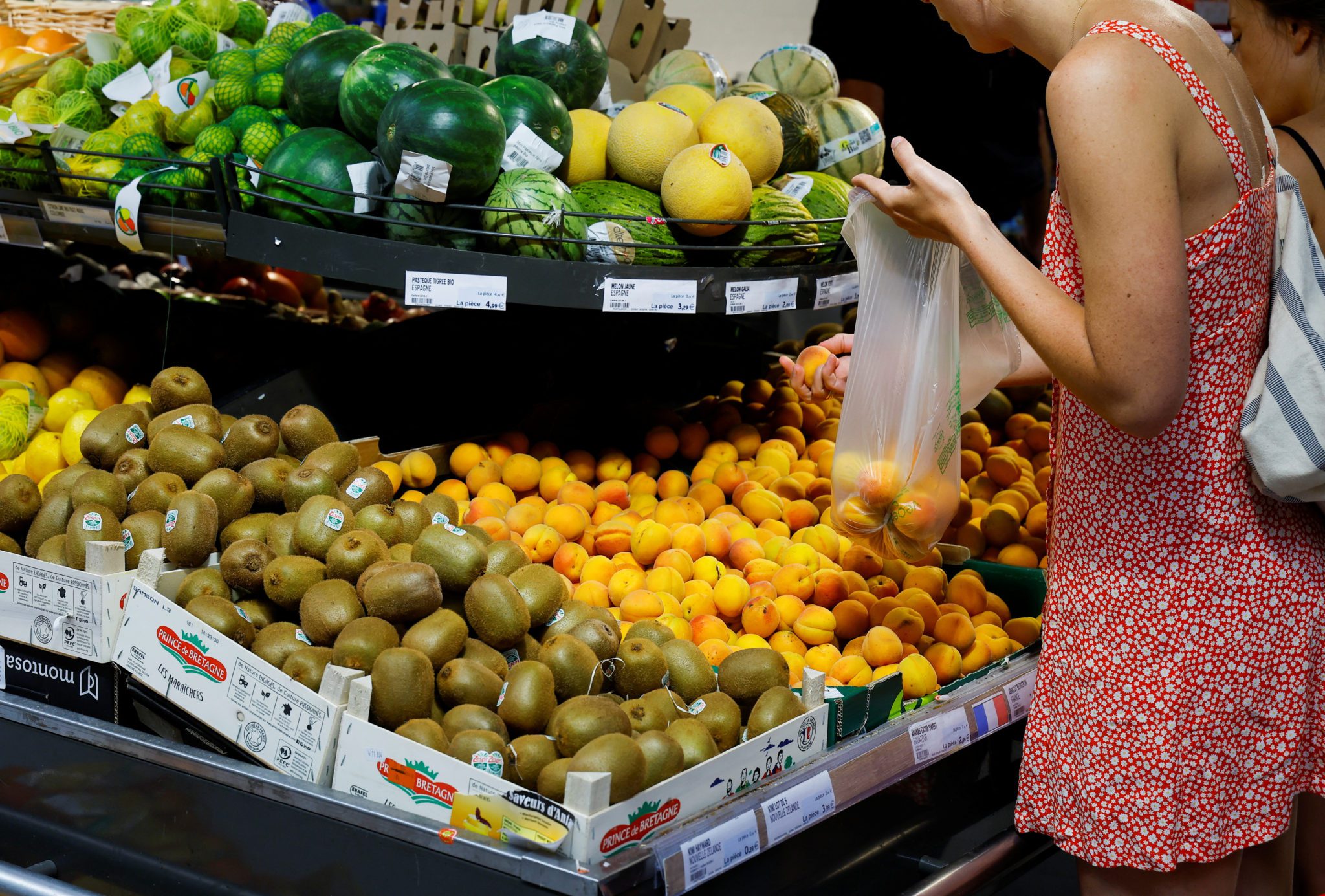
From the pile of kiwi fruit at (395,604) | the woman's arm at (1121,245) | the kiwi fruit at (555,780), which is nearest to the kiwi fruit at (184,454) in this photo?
the pile of kiwi fruit at (395,604)

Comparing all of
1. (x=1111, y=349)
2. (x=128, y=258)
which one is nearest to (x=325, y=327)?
(x=128, y=258)

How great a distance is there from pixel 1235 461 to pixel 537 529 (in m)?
1.31

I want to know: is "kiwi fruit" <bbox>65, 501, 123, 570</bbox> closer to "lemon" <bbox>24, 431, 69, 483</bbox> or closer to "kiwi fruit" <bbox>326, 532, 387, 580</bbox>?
"kiwi fruit" <bbox>326, 532, 387, 580</bbox>

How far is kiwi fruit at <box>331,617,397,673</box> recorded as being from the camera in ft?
4.84

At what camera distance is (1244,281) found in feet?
4.29

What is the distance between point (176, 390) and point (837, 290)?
Answer: 4.32 ft

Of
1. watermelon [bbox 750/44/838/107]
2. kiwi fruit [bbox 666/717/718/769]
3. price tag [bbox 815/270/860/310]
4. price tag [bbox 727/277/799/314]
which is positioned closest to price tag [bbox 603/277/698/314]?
price tag [bbox 727/277/799/314]

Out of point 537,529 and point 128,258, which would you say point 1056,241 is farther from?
point 128,258

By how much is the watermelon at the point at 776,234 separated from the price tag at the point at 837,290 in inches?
2.7

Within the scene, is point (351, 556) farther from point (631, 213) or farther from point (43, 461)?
point (43, 461)

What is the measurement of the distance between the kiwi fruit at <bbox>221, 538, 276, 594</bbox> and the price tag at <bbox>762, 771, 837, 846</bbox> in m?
0.83

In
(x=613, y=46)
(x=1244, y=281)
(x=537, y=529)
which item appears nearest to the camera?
(x=1244, y=281)

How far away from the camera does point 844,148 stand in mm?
2816

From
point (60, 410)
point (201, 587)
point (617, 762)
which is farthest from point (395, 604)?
point (60, 410)
